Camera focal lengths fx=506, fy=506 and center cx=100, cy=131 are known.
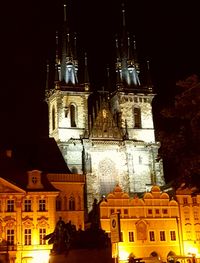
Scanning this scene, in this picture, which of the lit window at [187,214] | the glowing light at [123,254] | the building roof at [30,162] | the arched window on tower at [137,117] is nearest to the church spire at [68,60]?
the arched window on tower at [137,117]

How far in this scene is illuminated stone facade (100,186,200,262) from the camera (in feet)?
156

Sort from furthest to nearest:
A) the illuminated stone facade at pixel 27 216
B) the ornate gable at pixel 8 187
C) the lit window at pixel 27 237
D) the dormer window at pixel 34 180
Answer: the dormer window at pixel 34 180 → the ornate gable at pixel 8 187 → the lit window at pixel 27 237 → the illuminated stone facade at pixel 27 216

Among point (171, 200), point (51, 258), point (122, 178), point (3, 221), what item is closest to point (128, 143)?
point (122, 178)

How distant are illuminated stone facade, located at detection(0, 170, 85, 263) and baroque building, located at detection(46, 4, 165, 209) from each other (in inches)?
582

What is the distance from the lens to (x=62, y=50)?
70.2 meters

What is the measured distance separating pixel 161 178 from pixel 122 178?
501cm

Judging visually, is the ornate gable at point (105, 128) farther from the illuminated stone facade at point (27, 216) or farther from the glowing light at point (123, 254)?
the glowing light at point (123, 254)

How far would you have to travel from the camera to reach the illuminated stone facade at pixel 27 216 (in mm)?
41625

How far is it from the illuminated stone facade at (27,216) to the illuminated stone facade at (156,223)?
6067 mm

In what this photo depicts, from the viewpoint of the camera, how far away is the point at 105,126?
64938 millimetres

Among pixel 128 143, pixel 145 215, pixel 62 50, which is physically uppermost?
pixel 62 50

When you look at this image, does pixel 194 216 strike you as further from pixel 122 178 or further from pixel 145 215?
pixel 122 178

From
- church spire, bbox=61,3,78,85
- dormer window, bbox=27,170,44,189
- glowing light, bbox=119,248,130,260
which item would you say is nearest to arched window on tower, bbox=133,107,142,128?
church spire, bbox=61,3,78,85

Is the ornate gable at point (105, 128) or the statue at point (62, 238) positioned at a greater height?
the ornate gable at point (105, 128)
